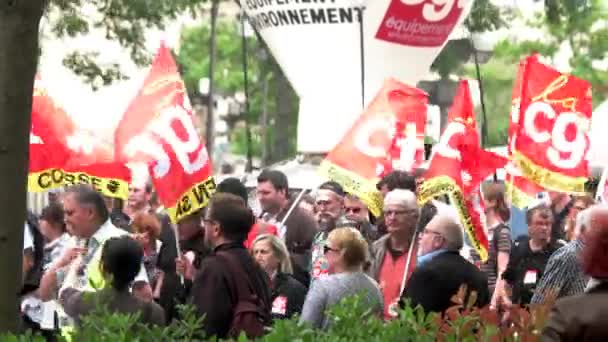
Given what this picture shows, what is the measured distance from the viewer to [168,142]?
1321 cm

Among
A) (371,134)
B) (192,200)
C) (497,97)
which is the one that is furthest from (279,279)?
(497,97)

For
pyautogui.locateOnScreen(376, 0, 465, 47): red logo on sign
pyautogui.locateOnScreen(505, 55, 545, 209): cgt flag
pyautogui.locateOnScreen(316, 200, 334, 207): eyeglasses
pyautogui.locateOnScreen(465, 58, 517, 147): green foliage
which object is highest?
pyautogui.locateOnScreen(376, 0, 465, 47): red logo on sign

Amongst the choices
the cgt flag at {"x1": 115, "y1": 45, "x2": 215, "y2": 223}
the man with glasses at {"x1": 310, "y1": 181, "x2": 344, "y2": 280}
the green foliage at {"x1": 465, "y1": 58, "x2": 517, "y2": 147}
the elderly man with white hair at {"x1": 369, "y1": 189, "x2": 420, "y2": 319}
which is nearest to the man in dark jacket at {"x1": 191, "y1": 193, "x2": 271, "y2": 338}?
the elderly man with white hair at {"x1": 369, "y1": 189, "x2": 420, "y2": 319}

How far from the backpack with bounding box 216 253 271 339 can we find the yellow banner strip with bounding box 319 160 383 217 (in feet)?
14.9

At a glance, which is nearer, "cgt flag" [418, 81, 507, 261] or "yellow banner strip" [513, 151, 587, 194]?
"cgt flag" [418, 81, 507, 261]

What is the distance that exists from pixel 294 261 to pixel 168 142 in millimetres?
1517

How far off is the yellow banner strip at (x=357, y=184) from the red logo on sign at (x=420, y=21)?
29.9 feet

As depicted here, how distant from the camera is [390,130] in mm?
16266

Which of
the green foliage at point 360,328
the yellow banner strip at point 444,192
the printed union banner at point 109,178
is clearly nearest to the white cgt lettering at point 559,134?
the yellow banner strip at point 444,192

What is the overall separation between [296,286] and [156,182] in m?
1.46

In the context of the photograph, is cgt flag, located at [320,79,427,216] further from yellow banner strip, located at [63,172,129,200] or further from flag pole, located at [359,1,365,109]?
flag pole, located at [359,1,365,109]

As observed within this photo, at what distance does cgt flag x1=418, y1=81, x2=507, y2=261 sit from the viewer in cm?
1394

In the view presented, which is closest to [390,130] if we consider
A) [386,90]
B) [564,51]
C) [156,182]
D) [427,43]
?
[386,90]

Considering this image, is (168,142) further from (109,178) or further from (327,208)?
(327,208)
